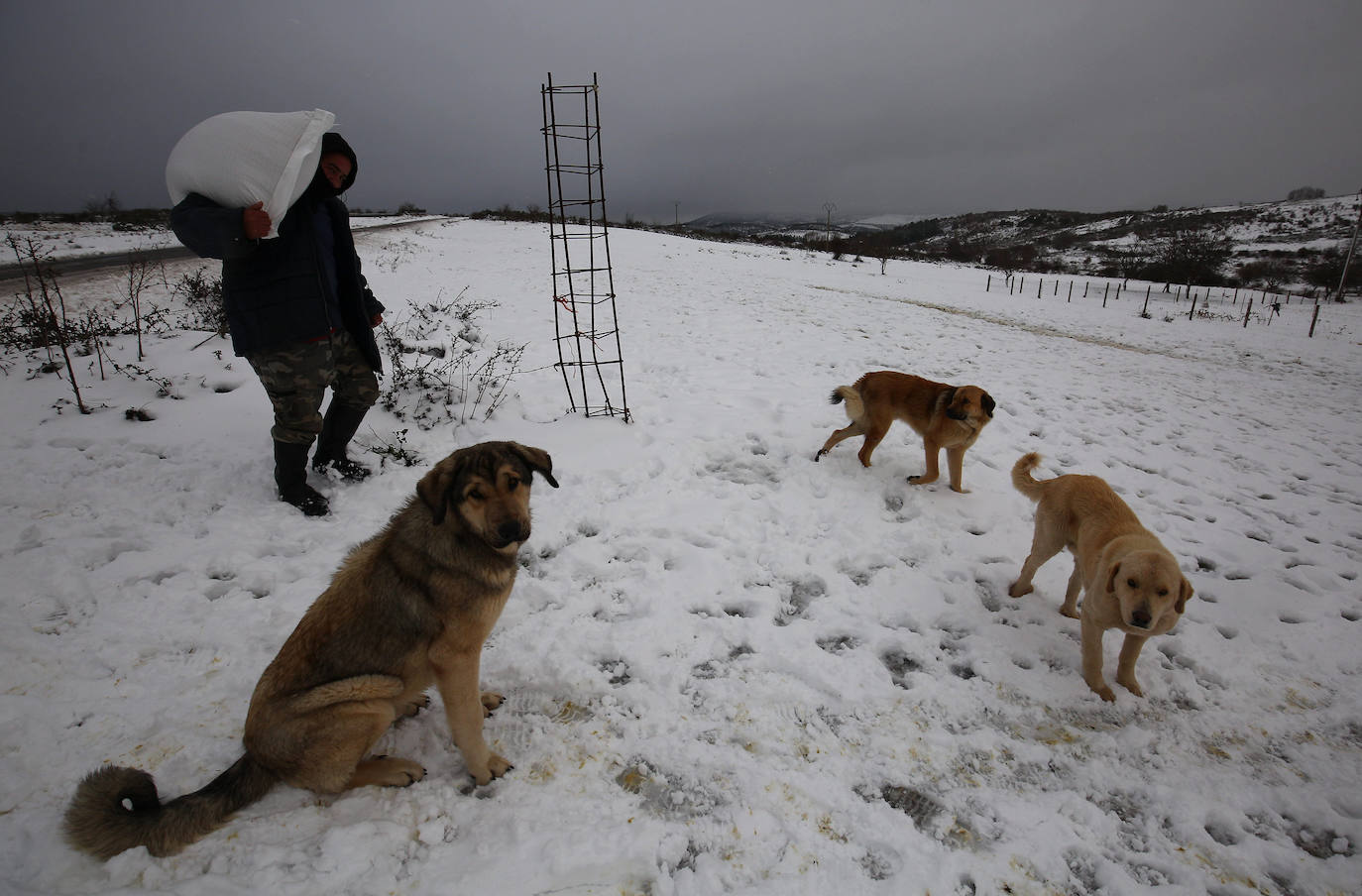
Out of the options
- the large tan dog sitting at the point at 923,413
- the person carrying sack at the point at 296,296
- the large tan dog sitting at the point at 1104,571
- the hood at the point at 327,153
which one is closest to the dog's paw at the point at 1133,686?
the large tan dog sitting at the point at 1104,571

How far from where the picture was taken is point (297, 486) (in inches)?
181

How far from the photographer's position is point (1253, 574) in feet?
15.1

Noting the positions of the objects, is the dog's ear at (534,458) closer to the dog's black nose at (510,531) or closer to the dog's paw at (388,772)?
the dog's black nose at (510,531)

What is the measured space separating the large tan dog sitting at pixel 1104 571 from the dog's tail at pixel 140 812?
192 inches

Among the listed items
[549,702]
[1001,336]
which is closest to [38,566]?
[549,702]

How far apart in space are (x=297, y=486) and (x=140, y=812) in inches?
117

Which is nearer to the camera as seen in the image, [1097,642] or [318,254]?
[1097,642]

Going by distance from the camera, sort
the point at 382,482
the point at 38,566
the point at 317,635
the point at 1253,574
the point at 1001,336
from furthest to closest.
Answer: the point at 1001,336 < the point at 382,482 < the point at 1253,574 < the point at 38,566 < the point at 317,635

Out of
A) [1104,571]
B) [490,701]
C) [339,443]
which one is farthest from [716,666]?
[339,443]

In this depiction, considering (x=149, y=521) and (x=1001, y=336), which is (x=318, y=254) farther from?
(x=1001, y=336)

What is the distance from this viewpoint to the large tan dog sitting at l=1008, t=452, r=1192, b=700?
3.10 m

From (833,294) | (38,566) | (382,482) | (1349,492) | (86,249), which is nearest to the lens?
(38,566)

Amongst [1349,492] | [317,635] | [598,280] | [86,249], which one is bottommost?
[1349,492]

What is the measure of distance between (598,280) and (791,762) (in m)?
18.0
